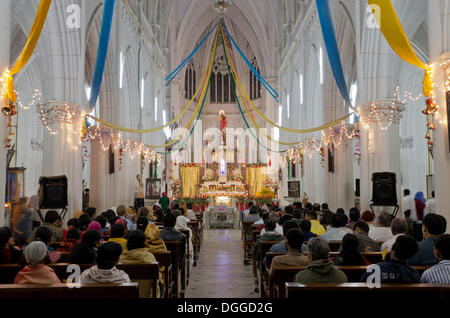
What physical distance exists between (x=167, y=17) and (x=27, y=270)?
26.2 metres

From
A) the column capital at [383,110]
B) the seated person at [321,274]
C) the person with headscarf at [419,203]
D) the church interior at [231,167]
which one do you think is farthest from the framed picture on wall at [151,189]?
the seated person at [321,274]

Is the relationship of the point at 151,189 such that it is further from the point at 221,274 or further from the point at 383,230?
the point at 383,230

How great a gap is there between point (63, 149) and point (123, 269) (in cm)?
776

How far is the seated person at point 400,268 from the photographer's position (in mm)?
3545

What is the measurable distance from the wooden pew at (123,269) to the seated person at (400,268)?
2138mm

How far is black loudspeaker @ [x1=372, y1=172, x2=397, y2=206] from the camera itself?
10172mm

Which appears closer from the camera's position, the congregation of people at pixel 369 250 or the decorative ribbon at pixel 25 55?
the congregation of people at pixel 369 250

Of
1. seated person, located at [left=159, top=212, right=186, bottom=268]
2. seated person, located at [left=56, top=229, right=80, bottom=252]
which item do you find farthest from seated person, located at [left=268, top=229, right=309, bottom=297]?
seated person, located at [left=159, top=212, right=186, bottom=268]

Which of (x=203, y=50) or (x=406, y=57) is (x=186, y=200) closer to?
(x=406, y=57)

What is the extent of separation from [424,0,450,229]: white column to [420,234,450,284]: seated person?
400 centimetres

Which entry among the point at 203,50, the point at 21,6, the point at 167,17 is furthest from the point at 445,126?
the point at 203,50

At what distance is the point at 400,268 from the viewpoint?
11.8 feet

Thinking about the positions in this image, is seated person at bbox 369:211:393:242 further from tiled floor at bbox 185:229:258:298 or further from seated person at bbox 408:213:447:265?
tiled floor at bbox 185:229:258:298

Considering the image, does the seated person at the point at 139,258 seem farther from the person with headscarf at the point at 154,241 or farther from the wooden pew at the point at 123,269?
the person with headscarf at the point at 154,241
